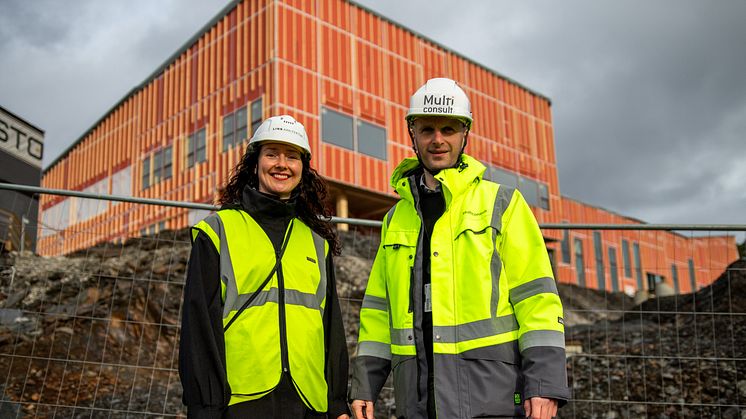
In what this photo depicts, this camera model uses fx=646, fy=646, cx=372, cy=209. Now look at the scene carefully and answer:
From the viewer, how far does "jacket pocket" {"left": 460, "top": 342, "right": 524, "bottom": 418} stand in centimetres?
252

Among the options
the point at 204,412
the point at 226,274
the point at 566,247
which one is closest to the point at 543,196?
the point at 566,247

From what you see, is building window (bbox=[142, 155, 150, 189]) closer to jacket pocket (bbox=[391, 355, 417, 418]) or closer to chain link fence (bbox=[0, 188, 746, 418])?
chain link fence (bbox=[0, 188, 746, 418])

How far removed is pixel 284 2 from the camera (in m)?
19.5

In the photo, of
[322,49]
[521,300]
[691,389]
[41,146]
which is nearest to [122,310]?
[691,389]

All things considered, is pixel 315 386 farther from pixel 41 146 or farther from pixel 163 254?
pixel 41 146

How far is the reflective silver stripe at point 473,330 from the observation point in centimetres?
261

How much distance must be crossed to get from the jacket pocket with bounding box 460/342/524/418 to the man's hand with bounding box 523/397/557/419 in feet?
0.28

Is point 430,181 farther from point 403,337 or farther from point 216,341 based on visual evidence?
point 216,341

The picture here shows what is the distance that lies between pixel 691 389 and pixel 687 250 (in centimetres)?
4049

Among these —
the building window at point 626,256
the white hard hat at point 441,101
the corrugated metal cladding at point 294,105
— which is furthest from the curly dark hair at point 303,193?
the building window at point 626,256

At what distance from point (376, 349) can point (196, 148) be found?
65.5 feet

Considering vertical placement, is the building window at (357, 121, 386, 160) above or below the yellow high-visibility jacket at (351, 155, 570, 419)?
above

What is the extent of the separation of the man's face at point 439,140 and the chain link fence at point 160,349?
2.24 metres

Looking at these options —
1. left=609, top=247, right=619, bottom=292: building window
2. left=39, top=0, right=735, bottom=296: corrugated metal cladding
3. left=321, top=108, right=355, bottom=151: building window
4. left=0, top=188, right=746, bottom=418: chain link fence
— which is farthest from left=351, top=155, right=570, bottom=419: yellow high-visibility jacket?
left=609, top=247, right=619, bottom=292: building window
